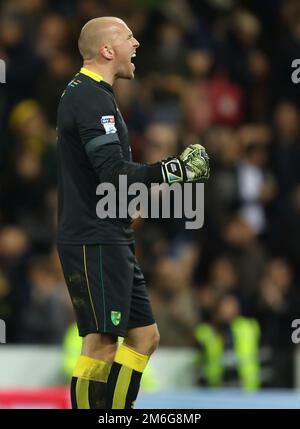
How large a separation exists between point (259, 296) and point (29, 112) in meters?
2.67

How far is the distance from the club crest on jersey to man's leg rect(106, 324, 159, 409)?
0.99 m

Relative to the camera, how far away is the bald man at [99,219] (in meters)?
5.56

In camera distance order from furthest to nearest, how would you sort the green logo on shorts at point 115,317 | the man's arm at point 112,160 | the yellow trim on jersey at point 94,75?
the yellow trim on jersey at point 94,75 < the green logo on shorts at point 115,317 < the man's arm at point 112,160

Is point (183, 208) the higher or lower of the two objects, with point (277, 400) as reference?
higher

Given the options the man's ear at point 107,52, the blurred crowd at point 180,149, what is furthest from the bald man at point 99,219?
the blurred crowd at point 180,149

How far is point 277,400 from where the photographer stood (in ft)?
28.4

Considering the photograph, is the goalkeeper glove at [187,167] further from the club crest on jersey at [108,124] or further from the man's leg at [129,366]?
the man's leg at [129,366]

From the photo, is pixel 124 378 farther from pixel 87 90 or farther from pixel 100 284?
pixel 87 90

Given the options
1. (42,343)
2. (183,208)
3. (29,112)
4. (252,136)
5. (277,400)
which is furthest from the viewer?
(252,136)

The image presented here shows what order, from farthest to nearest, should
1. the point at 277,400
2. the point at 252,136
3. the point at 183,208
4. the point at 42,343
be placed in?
the point at 252,136 → the point at 42,343 → the point at 183,208 → the point at 277,400

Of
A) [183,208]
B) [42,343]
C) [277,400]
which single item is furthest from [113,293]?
[42,343]

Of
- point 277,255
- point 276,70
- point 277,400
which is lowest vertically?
point 277,400

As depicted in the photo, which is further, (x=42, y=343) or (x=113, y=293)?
(x=42, y=343)

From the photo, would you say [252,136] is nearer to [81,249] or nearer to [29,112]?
[29,112]
